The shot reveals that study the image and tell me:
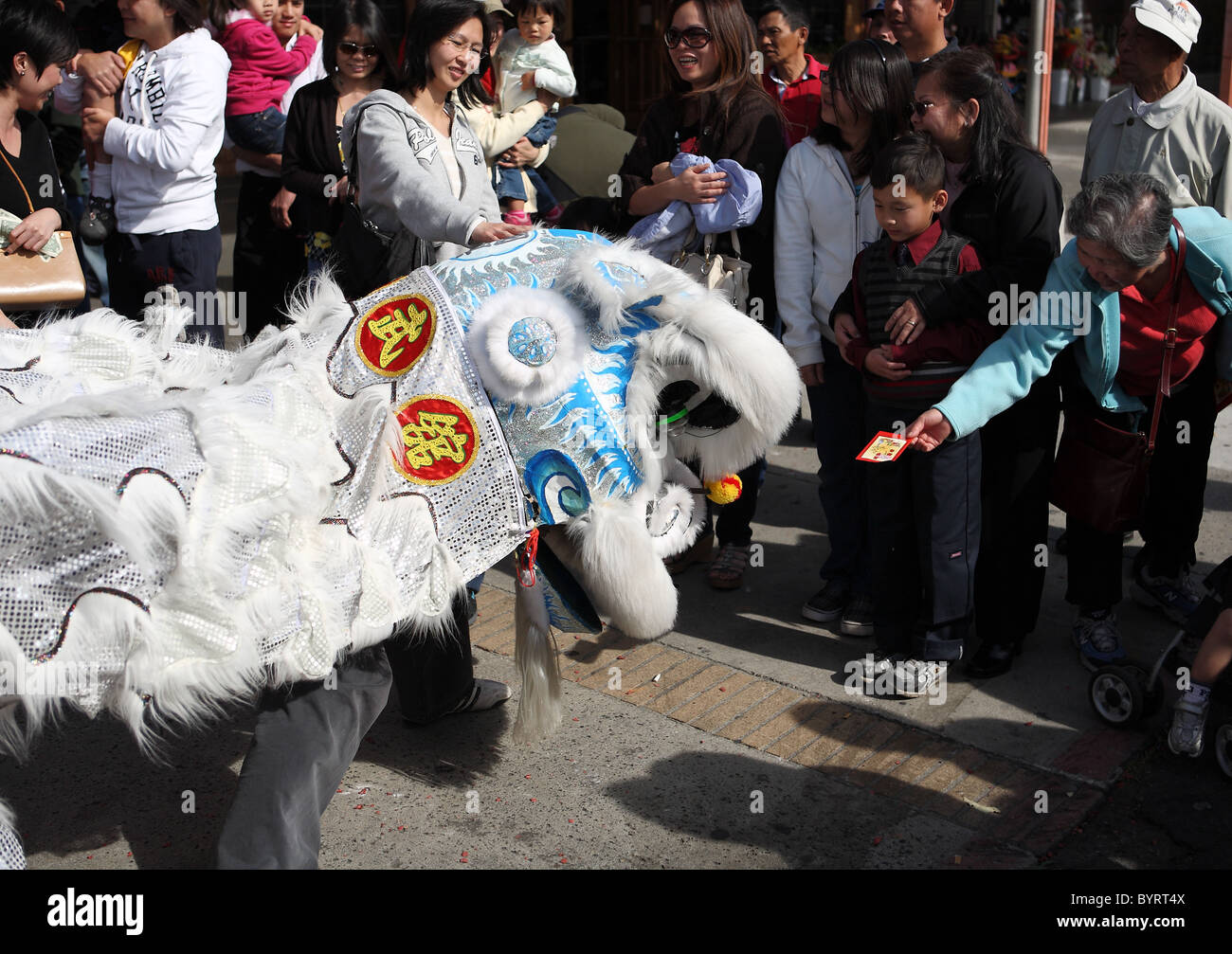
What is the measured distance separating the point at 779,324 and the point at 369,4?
204 centimetres

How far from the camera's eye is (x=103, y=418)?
2119mm

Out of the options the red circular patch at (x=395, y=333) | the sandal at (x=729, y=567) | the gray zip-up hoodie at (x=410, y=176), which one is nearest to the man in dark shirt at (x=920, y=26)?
the gray zip-up hoodie at (x=410, y=176)

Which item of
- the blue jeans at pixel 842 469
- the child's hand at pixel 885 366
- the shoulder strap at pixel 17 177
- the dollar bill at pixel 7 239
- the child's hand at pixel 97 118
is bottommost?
the blue jeans at pixel 842 469

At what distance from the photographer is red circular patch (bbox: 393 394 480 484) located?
2396 mm

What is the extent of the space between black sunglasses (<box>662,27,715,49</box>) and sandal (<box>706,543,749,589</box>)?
5.84ft

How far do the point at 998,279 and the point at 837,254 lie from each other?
0.63 m

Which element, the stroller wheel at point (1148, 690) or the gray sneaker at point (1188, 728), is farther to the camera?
the stroller wheel at point (1148, 690)

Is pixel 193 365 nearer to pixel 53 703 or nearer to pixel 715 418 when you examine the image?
pixel 53 703

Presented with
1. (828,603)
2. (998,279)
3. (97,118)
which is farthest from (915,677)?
(97,118)

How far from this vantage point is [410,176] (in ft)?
10.8

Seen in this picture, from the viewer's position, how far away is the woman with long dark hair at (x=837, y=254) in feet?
12.0

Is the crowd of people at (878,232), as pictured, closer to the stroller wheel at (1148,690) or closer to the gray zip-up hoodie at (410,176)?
the gray zip-up hoodie at (410,176)

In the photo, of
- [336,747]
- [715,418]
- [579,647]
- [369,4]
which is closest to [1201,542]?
[579,647]
